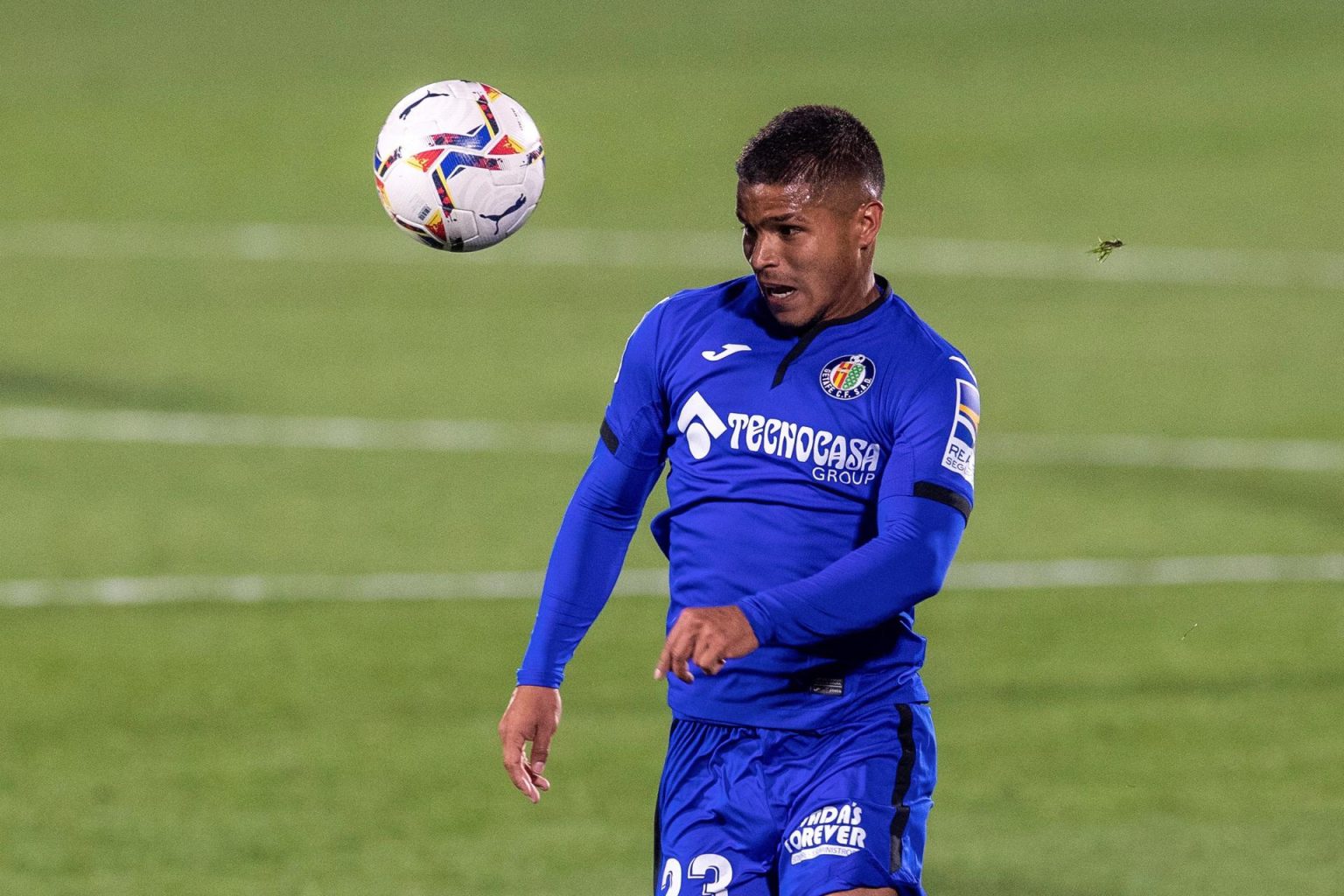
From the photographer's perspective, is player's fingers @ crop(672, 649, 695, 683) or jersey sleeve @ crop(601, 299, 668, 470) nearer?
player's fingers @ crop(672, 649, 695, 683)

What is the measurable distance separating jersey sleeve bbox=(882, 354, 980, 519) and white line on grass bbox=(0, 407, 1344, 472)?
373 inches

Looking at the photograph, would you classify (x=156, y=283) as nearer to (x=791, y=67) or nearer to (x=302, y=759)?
(x=302, y=759)

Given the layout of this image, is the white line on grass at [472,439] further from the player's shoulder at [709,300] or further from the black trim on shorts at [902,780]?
the black trim on shorts at [902,780]

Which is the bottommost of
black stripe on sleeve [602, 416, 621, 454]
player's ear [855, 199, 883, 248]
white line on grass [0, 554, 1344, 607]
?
white line on grass [0, 554, 1344, 607]

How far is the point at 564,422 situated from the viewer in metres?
15.9

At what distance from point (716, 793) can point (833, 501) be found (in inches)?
28.7

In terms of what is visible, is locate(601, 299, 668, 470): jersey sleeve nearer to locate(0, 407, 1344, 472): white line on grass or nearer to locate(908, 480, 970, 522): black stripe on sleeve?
locate(908, 480, 970, 522): black stripe on sleeve

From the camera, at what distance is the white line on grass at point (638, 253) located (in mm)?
21375

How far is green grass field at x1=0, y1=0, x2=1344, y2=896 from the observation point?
9.26m

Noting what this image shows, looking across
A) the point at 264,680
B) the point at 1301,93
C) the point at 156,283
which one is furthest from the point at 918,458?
the point at 1301,93

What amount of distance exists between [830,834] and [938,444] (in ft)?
2.98

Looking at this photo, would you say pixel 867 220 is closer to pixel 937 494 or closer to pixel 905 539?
pixel 937 494

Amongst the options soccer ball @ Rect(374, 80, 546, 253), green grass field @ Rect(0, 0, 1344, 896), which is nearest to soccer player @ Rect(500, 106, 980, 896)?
soccer ball @ Rect(374, 80, 546, 253)

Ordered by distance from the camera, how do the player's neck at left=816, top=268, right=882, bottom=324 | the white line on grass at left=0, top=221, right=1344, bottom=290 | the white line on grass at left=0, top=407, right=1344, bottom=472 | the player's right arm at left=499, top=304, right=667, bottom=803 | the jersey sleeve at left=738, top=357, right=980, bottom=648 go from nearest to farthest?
the jersey sleeve at left=738, top=357, right=980, bottom=648 < the player's neck at left=816, top=268, right=882, bottom=324 < the player's right arm at left=499, top=304, right=667, bottom=803 < the white line on grass at left=0, top=407, right=1344, bottom=472 < the white line on grass at left=0, top=221, right=1344, bottom=290
